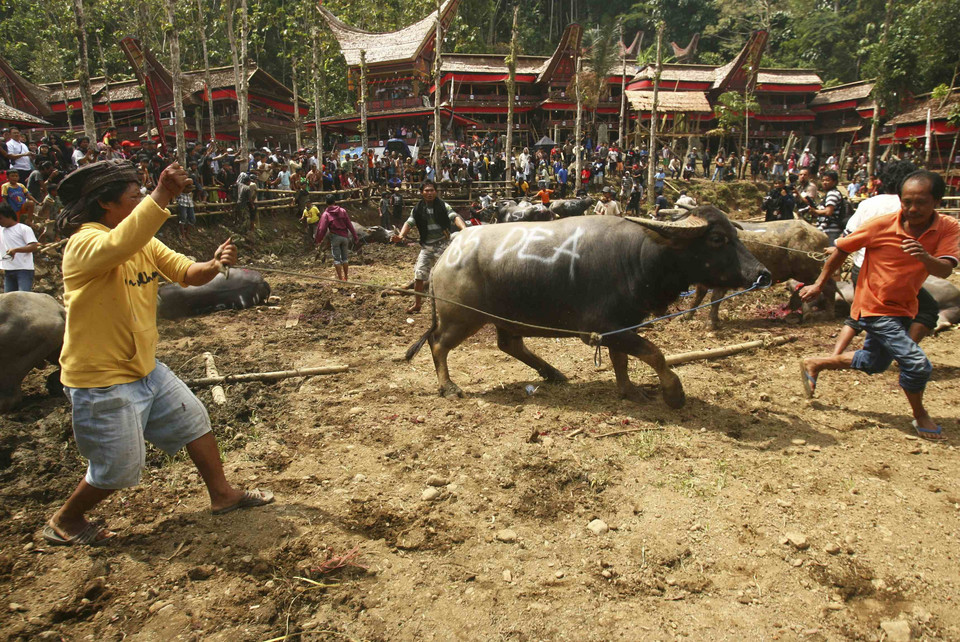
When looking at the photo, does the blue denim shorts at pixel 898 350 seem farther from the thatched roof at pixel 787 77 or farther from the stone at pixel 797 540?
the thatched roof at pixel 787 77

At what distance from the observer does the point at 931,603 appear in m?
2.74

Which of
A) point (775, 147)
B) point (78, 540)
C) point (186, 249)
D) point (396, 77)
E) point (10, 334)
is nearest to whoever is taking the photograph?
point (78, 540)

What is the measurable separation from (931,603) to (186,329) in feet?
27.0

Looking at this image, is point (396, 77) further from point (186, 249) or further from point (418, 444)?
point (418, 444)

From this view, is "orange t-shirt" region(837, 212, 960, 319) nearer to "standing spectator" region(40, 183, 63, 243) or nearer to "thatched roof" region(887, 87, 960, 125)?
"standing spectator" region(40, 183, 63, 243)

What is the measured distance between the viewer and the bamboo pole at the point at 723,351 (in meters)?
6.12

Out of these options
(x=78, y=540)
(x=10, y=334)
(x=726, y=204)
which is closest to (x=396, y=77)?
(x=726, y=204)

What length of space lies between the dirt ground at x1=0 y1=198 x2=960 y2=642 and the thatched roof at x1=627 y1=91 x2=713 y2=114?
30987 mm

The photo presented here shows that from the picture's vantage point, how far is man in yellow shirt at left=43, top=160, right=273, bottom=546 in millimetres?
2725

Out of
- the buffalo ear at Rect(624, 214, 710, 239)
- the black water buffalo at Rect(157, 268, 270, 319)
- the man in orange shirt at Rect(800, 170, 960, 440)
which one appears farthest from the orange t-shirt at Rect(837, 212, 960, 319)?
the black water buffalo at Rect(157, 268, 270, 319)

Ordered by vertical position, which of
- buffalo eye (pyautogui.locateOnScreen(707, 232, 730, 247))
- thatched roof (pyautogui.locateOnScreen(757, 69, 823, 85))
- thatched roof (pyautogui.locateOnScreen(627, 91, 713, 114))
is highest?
thatched roof (pyautogui.locateOnScreen(757, 69, 823, 85))

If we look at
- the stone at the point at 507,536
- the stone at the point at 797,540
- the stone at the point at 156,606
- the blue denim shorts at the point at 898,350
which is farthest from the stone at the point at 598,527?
the blue denim shorts at the point at 898,350

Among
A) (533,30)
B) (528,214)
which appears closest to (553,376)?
(528,214)

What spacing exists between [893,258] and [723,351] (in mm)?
2406
